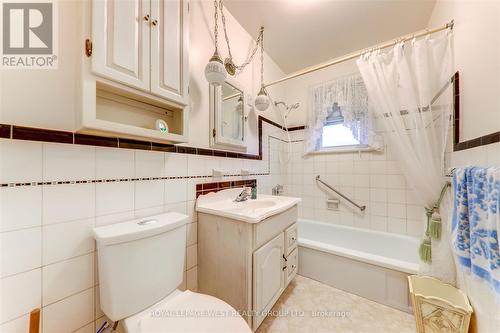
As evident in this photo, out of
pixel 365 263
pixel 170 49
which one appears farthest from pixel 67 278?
pixel 365 263

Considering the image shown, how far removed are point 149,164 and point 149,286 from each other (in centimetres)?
63

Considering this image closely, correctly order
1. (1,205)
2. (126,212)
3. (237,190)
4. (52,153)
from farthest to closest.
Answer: (237,190), (126,212), (52,153), (1,205)

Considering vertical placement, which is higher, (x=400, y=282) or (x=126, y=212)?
(x=126, y=212)

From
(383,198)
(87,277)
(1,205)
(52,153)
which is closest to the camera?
(1,205)

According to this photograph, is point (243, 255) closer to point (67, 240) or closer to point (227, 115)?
point (67, 240)

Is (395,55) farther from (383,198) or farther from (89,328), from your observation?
(89,328)

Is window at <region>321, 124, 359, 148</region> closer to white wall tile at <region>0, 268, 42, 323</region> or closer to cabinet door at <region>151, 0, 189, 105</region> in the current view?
cabinet door at <region>151, 0, 189, 105</region>

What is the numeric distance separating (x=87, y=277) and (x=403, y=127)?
216 cm

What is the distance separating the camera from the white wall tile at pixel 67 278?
0.76 meters

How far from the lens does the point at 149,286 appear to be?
2.89 ft

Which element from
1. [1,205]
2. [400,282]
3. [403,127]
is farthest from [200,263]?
[403,127]

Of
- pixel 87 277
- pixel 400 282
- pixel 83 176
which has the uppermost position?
Result: pixel 83 176

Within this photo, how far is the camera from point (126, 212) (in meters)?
0.99

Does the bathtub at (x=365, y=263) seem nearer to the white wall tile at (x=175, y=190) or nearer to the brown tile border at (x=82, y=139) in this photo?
the white wall tile at (x=175, y=190)
